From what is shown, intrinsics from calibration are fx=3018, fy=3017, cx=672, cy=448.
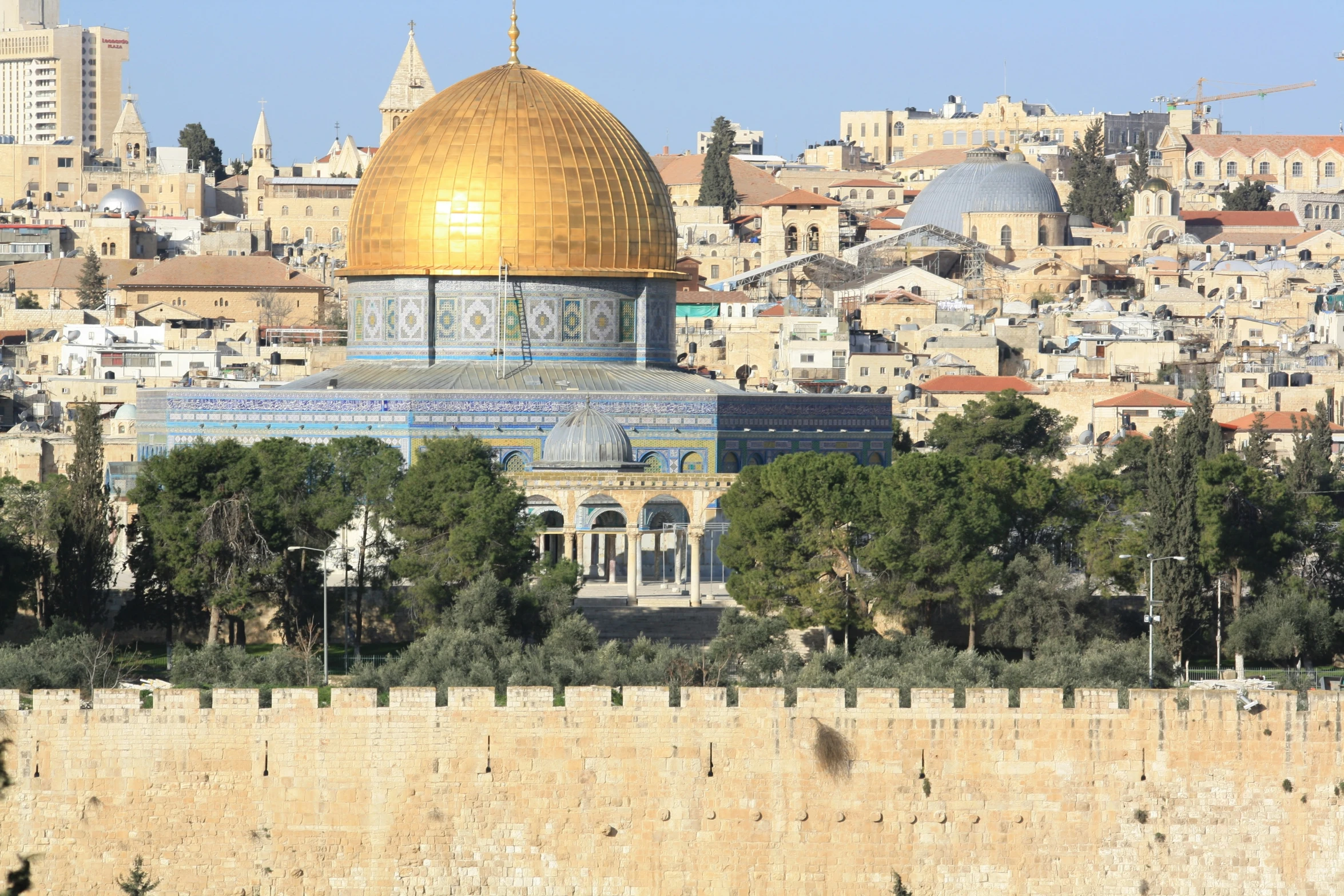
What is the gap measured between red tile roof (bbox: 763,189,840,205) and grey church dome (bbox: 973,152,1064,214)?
303cm

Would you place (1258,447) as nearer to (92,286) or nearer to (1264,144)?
(92,286)

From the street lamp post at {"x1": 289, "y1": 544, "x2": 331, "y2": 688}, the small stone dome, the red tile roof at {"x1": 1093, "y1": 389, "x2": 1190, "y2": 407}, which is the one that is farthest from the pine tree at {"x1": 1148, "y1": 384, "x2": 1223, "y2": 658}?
the red tile roof at {"x1": 1093, "y1": 389, "x2": 1190, "y2": 407}

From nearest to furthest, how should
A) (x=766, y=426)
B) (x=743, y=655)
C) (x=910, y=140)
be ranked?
(x=743, y=655), (x=766, y=426), (x=910, y=140)

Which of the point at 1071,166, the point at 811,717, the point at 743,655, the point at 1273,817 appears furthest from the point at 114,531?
the point at 1071,166

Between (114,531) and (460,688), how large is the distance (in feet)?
31.6

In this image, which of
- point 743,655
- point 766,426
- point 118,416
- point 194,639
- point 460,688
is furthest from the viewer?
point 118,416

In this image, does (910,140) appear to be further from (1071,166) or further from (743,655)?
(743,655)

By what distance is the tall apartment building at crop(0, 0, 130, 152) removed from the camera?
571ft

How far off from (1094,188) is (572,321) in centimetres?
5947

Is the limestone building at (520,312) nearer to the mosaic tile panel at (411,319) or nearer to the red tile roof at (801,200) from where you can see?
the mosaic tile panel at (411,319)

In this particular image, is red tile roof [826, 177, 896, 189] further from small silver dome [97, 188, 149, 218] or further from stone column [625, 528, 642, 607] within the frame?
stone column [625, 528, 642, 607]

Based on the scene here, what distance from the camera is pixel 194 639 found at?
3297cm

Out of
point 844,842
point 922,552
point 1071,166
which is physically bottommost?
point 844,842

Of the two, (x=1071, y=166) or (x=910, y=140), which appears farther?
(x=910, y=140)
